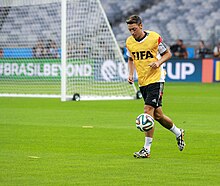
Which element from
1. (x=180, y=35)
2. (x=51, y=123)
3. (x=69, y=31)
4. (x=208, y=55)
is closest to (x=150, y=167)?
(x=51, y=123)

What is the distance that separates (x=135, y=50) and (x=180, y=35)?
1163 inches

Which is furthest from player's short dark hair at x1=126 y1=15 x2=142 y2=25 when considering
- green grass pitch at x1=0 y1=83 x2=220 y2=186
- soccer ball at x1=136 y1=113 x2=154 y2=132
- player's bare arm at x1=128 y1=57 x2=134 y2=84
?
green grass pitch at x1=0 y1=83 x2=220 y2=186

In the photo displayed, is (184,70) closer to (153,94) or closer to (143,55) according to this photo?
(143,55)

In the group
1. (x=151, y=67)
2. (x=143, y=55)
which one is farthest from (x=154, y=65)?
(x=143, y=55)

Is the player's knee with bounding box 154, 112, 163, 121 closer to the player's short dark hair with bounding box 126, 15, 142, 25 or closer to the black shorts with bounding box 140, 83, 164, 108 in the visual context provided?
the black shorts with bounding box 140, 83, 164, 108

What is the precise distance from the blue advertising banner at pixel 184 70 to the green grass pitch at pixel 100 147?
44.0ft

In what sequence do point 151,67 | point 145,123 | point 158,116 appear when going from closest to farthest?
point 145,123
point 151,67
point 158,116

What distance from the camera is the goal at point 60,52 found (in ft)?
77.0

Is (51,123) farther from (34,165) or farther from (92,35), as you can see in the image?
(92,35)

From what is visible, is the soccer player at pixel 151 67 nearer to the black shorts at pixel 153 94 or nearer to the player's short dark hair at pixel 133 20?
the black shorts at pixel 153 94

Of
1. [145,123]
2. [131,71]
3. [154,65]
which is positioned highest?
[154,65]

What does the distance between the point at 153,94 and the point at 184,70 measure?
24758 mm

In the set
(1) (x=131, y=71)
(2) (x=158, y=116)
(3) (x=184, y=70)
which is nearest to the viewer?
(2) (x=158, y=116)

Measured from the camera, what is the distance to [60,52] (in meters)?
26.1
